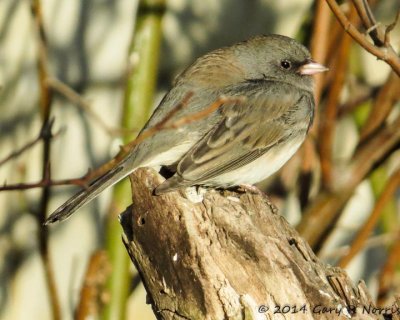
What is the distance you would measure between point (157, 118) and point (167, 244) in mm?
877

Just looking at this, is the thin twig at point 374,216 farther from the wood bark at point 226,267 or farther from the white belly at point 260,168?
the wood bark at point 226,267

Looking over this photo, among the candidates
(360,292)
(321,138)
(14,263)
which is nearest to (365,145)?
(321,138)

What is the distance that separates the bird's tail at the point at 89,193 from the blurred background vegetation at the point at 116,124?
3.31ft

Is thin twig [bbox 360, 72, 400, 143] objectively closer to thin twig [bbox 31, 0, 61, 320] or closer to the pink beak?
the pink beak

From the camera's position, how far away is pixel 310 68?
407cm

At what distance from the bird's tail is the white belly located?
0.41 m

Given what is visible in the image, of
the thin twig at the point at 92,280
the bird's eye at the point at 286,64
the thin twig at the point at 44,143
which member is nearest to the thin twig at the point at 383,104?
the bird's eye at the point at 286,64

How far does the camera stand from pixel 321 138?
4.42 m

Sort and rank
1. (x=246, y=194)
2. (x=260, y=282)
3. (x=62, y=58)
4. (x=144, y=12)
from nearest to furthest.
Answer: (x=260, y=282) → (x=246, y=194) → (x=144, y=12) → (x=62, y=58)

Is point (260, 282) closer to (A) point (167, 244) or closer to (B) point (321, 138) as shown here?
(A) point (167, 244)

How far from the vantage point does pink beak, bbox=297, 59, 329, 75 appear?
4055 millimetres

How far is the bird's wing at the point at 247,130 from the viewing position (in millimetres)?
3510

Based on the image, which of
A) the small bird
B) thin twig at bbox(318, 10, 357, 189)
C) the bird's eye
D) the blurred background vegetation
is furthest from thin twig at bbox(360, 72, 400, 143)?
the bird's eye

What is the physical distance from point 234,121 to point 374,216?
42.3 inches
